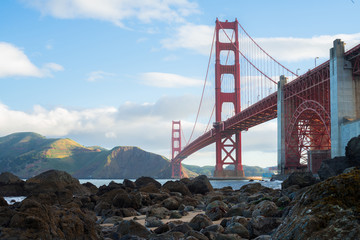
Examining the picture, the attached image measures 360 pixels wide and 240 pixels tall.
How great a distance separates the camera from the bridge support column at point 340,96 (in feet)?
106

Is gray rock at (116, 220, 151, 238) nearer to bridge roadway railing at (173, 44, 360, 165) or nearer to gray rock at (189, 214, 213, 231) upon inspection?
gray rock at (189, 214, 213, 231)

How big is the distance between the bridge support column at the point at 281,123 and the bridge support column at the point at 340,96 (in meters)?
12.0

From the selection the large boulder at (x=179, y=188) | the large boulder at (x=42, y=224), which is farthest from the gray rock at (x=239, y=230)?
the large boulder at (x=179, y=188)

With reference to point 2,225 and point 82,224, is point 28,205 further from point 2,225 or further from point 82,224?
point 82,224

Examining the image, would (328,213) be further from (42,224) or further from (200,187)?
(200,187)

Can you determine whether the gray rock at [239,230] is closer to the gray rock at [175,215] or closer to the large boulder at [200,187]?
the gray rock at [175,215]

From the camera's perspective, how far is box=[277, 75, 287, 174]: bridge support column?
4522 centimetres

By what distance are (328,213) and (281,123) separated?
44256mm

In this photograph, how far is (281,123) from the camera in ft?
151

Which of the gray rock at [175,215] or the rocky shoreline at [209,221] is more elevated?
the rocky shoreline at [209,221]

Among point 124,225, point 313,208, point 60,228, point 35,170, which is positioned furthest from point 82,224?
point 35,170

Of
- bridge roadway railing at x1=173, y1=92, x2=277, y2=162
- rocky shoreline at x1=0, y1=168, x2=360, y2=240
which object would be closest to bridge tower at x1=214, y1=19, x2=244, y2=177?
bridge roadway railing at x1=173, y1=92, x2=277, y2=162

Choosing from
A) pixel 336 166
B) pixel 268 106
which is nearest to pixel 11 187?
pixel 336 166

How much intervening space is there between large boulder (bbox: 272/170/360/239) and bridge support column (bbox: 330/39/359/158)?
30.7 metres
